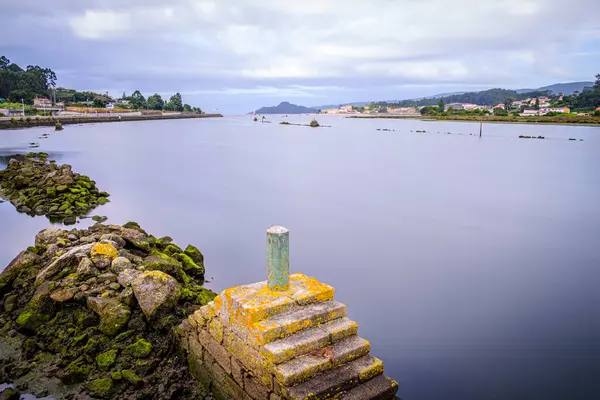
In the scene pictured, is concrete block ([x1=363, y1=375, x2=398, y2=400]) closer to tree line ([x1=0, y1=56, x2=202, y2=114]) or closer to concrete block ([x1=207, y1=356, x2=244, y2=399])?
concrete block ([x1=207, y1=356, x2=244, y2=399])

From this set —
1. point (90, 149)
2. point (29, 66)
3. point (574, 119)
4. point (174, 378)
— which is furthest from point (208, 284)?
point (29, 66)

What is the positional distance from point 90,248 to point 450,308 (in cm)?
770

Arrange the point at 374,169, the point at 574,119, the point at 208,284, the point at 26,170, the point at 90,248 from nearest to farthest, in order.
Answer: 1. the point at 90,248
2. the point at 208,284
3. the point at 26,170
4. the point at 374,169
5. the point at 574,119

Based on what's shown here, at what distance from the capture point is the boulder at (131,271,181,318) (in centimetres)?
749

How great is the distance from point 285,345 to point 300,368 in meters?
0.29

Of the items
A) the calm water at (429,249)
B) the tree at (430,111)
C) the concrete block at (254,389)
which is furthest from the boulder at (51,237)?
the tree at (430,111)

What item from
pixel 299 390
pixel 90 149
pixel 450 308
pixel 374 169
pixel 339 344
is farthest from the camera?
pixel 90 149

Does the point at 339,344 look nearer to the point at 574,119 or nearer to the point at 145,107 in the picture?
the point at 574,119

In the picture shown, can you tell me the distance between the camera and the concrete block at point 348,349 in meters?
4.94

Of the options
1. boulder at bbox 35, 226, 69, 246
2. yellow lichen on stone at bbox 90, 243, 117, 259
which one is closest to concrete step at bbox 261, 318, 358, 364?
yellow lichen on stone at bbox 90, 243, 117, 259

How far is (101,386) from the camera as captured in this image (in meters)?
6.36

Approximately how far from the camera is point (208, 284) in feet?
36.8

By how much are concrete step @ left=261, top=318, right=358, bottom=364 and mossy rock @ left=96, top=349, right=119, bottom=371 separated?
3.19 m

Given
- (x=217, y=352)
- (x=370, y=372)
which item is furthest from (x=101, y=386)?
(x=370, y=372)
